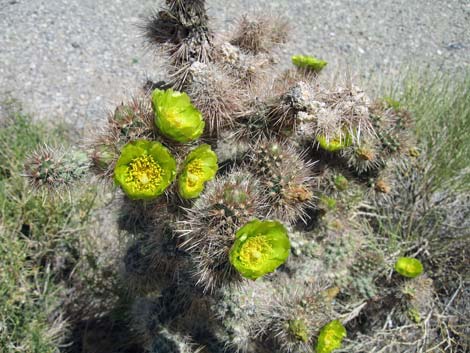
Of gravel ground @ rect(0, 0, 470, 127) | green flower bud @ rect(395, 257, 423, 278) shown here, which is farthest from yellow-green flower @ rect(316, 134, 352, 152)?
gravel ground @ rect(0, 0, 470, 127)

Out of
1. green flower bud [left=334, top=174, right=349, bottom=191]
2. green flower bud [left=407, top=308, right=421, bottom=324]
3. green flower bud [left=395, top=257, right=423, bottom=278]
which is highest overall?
green flower bud [left=334, top=174, right=349, bottom=191]

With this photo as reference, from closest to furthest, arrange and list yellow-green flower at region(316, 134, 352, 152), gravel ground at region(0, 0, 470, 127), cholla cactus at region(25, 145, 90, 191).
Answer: cholla cactus at region(25, 145, 90, 191)
yellow-green flower at region(316, 134, 352, 152)
gravel ground at region(0, 0, 470, 127)

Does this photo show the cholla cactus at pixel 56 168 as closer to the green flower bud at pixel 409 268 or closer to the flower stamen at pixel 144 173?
the flower stamen at pixel 144 173

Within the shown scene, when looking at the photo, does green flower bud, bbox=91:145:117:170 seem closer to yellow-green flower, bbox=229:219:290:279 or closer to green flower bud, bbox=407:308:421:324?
yellow-green flower, bbox=229:219:290:279

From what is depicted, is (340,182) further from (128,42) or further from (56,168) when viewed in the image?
(128,42)

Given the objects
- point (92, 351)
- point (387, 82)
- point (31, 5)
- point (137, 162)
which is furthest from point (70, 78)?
point (137, 162)

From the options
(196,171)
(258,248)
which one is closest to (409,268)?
(258,248)

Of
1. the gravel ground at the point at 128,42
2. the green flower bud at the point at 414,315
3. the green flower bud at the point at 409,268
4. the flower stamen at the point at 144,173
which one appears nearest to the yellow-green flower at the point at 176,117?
the flower stamen at the point at 144,173
